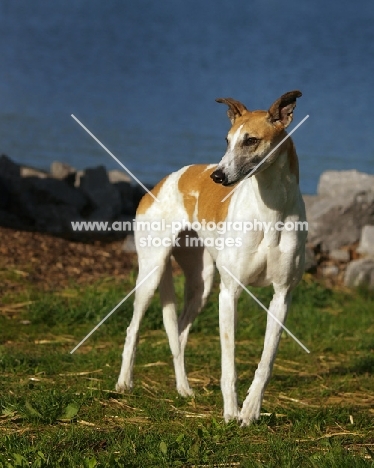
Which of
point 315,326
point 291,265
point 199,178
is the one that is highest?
point 199,178

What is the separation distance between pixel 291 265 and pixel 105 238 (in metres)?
7.39

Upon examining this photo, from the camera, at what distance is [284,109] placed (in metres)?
5.20

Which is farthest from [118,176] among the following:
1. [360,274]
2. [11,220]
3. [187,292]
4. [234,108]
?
[234,108]

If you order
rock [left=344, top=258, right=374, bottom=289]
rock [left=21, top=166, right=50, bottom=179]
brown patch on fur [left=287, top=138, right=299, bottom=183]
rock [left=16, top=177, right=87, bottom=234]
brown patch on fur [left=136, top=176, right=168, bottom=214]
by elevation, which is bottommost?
rock [left=344, top=258, right=374, bottom=289]

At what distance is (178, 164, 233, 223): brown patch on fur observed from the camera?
5867 mm

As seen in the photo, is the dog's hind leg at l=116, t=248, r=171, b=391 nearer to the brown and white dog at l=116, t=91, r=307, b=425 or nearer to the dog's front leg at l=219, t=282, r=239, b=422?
the brown and white dog at l=116, t=91, r=307, b=425

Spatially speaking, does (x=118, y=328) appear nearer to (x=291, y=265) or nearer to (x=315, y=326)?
(x=315, y=326)

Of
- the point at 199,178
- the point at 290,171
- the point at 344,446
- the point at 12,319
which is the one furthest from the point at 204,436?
the point at 12,319

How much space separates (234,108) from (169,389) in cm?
229

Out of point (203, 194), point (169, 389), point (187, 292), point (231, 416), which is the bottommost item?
point (169, 389)

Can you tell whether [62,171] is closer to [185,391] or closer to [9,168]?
[9,168]

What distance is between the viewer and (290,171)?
528cm

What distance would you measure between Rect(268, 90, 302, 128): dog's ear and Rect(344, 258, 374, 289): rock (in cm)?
589

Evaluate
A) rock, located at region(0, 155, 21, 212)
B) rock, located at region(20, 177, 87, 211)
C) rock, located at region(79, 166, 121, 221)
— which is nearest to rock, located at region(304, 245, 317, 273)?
rock, located at region(79, 166, 121, 221)
